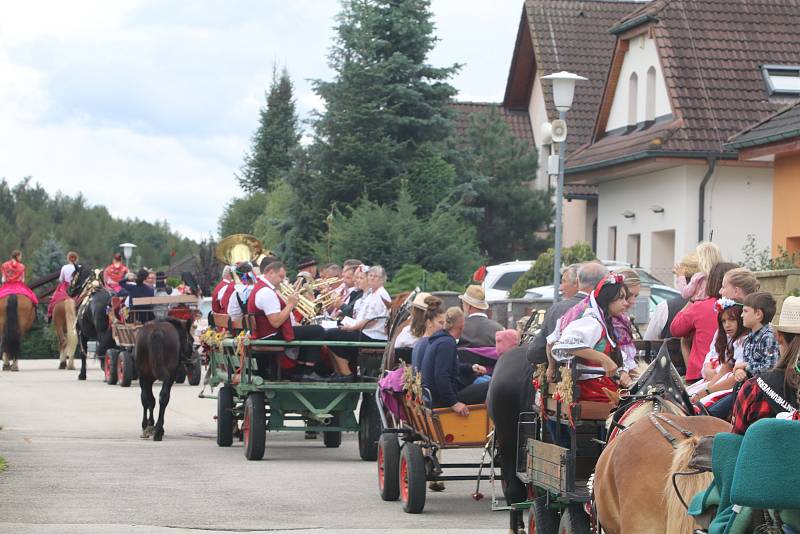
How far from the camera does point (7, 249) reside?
7631cm

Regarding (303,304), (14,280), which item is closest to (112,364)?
(14,280)

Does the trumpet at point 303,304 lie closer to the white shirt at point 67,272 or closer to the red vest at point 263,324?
the red vest at point 263,324

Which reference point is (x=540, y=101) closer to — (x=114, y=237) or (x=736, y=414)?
(x=736, y=414)

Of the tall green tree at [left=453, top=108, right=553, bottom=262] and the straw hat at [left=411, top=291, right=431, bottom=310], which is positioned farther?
the tall green tree at [left=453, top=108, right=553, bottom=262]

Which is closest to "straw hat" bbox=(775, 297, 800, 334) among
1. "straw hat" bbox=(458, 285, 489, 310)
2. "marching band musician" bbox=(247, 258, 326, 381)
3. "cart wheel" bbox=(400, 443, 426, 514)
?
"cart wheel" bbox=(400, 443, 426, 514)

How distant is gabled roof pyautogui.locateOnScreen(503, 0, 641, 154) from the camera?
41.6m

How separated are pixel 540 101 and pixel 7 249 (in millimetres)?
39601

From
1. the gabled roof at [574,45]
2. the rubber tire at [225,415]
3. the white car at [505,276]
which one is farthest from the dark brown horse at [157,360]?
the gabled roof at [574,45]

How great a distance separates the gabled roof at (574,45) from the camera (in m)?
41.6

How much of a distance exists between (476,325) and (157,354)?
634 centimetres

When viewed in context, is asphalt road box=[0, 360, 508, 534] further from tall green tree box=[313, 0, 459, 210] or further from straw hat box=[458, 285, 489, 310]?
tall green tree box=[313, 0, 459, 210]

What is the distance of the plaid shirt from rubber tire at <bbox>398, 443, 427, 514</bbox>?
405 cm

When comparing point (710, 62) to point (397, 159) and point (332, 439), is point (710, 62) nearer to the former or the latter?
point (397, 159)

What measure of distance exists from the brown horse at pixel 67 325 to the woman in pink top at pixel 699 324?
2358cm
